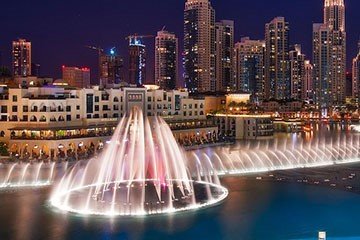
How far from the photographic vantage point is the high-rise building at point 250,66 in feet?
448

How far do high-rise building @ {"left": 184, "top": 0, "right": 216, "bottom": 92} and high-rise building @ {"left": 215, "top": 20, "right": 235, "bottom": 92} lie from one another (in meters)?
3.02

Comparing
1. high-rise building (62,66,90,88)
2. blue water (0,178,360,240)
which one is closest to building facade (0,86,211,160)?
blue water (0,178,360,240)

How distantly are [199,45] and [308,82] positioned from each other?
5193 centimetres

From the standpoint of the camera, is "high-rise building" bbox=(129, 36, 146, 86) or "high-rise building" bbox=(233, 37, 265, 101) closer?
"high-rise building" bbox=(129, 36, 146, 86)

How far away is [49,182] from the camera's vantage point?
30.8 meters

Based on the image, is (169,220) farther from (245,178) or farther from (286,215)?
(245,178)

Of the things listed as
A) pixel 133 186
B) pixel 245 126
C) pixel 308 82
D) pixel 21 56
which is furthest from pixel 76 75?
pixel 308 82

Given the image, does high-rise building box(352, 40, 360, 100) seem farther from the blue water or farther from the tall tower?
the blue water

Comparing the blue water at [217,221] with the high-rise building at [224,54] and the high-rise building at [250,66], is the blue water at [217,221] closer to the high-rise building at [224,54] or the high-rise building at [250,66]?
the high-rise building at [224,54]

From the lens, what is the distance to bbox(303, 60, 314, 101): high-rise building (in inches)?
6309

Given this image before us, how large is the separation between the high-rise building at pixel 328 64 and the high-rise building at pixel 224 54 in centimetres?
3476

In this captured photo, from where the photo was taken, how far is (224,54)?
13050 cm

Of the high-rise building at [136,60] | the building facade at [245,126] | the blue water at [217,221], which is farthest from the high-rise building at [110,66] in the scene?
the blue water at [217,221]

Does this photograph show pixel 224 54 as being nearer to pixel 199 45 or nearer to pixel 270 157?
pixel 199 45
